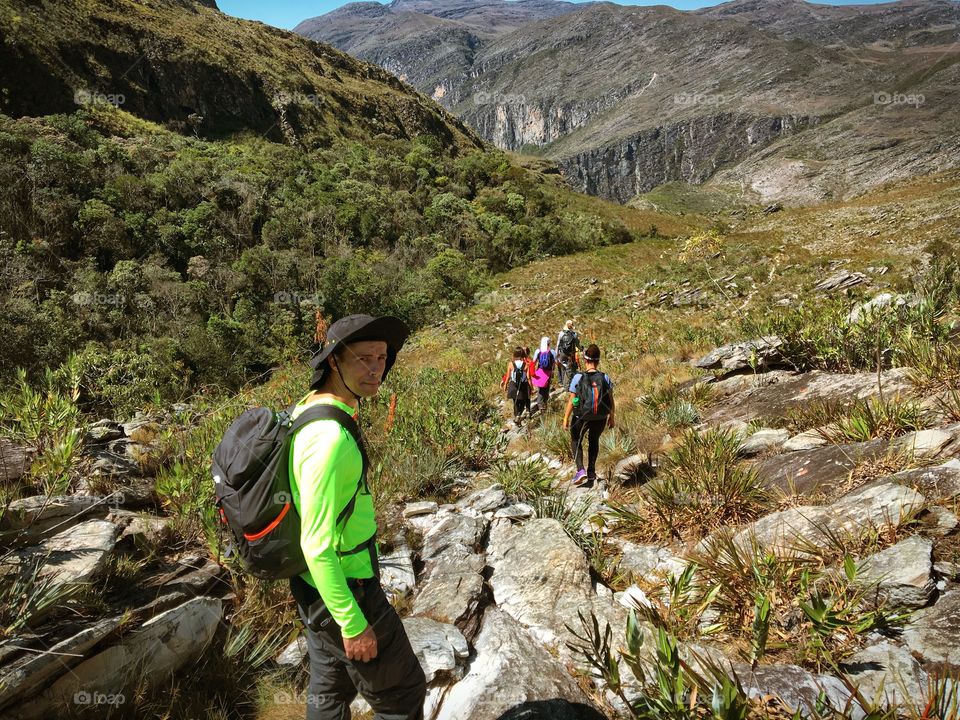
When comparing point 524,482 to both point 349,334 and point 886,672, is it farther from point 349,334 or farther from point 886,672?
point 349,334

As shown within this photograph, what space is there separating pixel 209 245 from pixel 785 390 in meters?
29.1

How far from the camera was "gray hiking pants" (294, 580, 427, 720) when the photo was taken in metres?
1.82

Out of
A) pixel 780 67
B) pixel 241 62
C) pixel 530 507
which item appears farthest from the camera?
pixel 780 67

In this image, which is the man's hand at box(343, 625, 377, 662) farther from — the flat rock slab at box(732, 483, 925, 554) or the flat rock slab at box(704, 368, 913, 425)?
the flat rock slab at box(704, 368, 913, 425)

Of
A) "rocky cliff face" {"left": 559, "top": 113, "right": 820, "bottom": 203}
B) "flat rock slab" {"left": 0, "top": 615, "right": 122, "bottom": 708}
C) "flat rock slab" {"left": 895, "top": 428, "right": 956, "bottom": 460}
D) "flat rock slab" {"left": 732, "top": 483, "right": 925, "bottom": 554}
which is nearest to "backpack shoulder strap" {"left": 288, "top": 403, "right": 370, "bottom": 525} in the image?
"flat rock slab" {"left": 0, "top": 615, "right": 122, "bottom": 708}

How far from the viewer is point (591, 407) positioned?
5430mm

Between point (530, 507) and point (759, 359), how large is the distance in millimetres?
4601

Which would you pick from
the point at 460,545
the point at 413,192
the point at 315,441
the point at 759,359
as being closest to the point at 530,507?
the point at 460,545

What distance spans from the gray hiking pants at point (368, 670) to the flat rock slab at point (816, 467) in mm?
3029

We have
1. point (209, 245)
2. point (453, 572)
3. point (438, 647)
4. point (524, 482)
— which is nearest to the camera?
point (438, 647)

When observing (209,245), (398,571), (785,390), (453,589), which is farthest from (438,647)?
(209,245)

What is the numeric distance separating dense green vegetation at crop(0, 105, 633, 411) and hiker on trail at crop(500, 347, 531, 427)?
8753 millimetres

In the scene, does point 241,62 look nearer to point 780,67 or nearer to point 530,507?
point 530,507

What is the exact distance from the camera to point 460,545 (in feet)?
12.7
